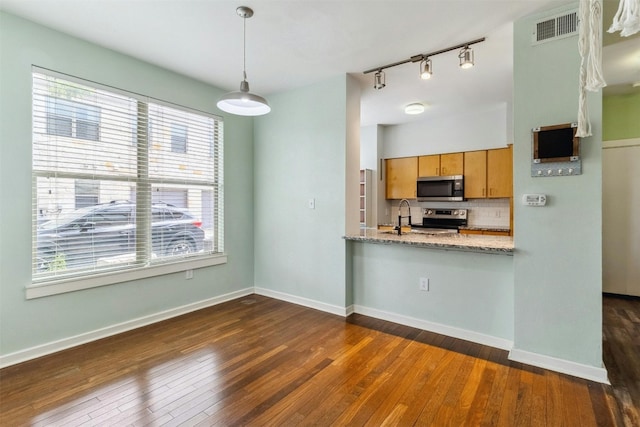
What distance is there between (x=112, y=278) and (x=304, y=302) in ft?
6.80

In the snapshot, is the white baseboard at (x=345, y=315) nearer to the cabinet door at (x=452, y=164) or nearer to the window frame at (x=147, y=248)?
the window frame at (x=147, y=248)

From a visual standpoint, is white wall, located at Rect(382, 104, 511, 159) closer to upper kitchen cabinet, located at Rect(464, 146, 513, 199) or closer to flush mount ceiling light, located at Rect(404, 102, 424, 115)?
upper kitchen cabinet, located at Rect(464, 146, 513, 199)

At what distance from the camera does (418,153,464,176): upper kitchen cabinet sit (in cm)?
505

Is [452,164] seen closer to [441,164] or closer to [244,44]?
[441,164]

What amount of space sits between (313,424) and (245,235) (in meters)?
2.84

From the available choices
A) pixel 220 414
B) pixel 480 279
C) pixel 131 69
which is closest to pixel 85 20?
pixel 131 69

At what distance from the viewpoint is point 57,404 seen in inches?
76.4

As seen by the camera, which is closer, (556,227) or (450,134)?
(556,227)

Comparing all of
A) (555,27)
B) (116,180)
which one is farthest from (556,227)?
(116,180)

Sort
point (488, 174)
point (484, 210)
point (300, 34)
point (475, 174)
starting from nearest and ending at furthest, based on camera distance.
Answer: point (300, 34) → point (488, 174) → point (475, 174) → point (484, 210)

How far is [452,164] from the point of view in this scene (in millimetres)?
5105

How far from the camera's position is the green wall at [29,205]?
2393 mm

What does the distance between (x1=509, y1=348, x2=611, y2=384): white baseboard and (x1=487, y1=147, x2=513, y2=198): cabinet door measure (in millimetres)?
2780

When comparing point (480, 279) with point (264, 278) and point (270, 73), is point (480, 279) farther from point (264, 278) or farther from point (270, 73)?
point (270, 73)
